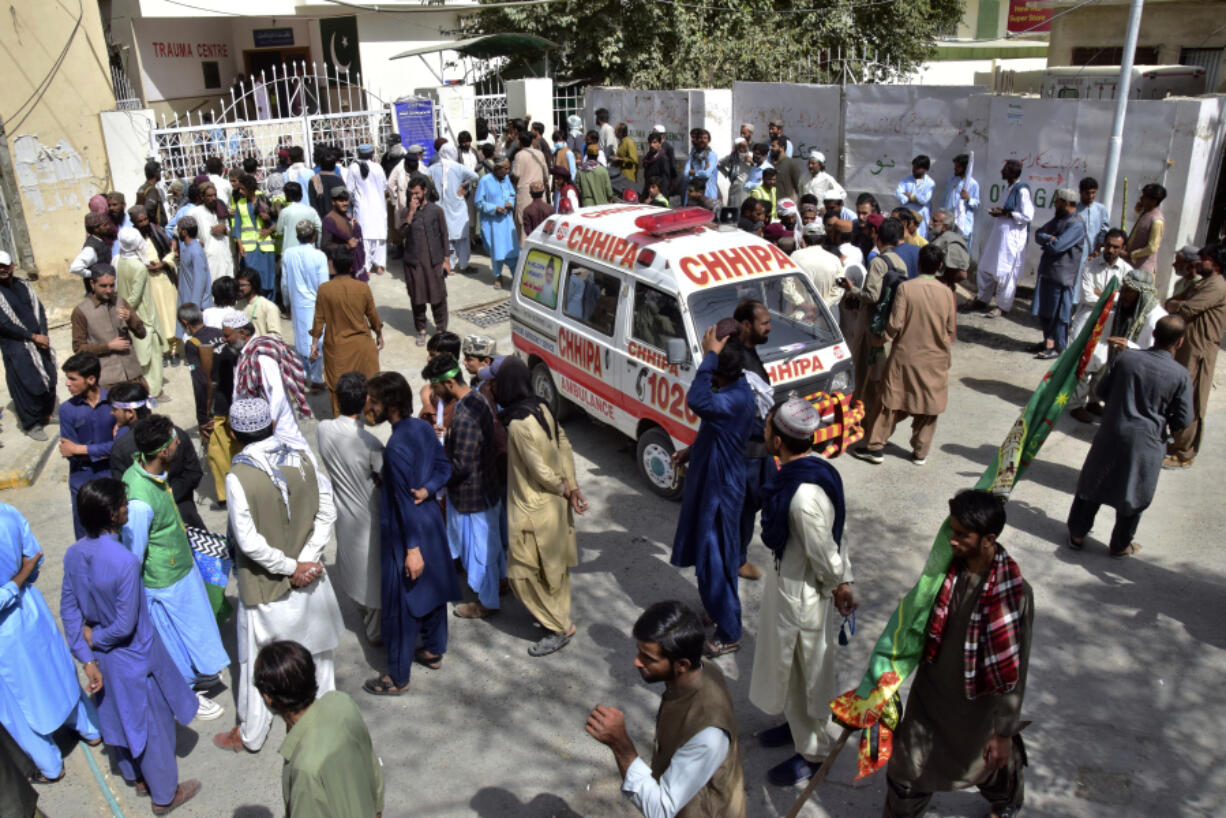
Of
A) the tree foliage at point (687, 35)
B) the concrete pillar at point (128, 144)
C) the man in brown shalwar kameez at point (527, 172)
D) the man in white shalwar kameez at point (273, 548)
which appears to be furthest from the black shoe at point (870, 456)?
the tree foliage at point (687, 35)

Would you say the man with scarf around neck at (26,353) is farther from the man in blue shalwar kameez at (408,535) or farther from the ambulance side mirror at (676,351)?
the ambulance side mirror at (676,351)

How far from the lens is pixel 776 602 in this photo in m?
4.52

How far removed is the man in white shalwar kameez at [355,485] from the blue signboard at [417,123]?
36.4ft

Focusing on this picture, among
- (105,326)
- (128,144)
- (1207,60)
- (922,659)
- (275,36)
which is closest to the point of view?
(922,659)

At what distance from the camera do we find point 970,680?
3.72 meters

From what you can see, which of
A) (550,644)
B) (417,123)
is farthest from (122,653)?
(417,123)

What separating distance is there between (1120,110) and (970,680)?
8788mm

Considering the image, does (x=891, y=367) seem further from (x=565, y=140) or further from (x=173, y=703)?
(x=565, y=140)

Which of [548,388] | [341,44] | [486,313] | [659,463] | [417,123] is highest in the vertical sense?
[341,44]

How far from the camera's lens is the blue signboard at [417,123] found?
611 inches

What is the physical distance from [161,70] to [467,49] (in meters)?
10.5

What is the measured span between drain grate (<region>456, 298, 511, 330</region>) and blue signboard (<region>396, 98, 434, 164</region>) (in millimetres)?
3914

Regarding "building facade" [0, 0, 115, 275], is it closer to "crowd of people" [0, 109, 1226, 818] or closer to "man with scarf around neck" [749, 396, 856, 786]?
"crowd of people" [0, 109, 1226, 818]

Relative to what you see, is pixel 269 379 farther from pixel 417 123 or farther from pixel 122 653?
pixel 417 123
